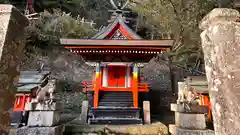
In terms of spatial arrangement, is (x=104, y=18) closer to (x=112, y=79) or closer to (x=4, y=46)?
(x=112, y=79)

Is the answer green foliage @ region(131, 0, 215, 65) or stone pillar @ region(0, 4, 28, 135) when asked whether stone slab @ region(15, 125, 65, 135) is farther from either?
green foliage @ region(131, 0, 215, 65)

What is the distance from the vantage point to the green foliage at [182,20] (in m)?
11.8

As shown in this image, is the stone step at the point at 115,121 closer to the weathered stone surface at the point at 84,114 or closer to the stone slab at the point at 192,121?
the weathered stone surface at the point at 84,114

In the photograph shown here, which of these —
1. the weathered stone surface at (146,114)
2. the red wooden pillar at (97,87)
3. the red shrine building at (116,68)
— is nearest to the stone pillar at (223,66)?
the red shrine building at (116,68)

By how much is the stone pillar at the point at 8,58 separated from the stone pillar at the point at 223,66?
2.36m

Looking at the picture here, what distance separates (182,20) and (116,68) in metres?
6.95

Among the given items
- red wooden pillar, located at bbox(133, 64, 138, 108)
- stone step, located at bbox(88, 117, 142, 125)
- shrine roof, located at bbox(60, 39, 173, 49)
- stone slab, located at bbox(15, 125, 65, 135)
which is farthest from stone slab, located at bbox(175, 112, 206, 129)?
stone slab, located at bbox(15, 125, 65, 135)

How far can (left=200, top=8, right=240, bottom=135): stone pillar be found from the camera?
1654mm

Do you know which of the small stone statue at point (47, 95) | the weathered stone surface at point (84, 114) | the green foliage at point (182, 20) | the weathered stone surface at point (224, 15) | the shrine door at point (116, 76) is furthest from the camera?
the green foliage at point (182, 20)

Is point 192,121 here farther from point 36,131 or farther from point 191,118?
point 36,131

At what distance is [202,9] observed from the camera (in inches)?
462

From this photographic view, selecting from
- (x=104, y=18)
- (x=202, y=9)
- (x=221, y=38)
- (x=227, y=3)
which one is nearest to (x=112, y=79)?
(x=221, y=38)

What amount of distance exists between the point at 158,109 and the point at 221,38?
10.4 metres

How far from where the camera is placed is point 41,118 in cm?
482
